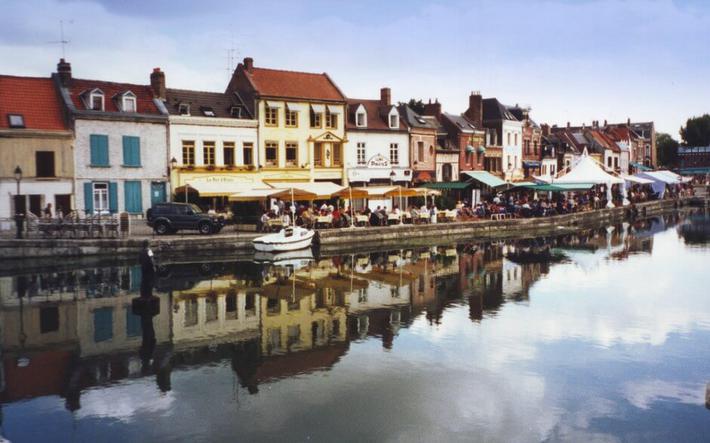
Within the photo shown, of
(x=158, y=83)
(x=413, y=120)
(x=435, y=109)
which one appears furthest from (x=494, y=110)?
(x=158, y=83)

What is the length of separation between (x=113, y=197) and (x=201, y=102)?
27.9 feet

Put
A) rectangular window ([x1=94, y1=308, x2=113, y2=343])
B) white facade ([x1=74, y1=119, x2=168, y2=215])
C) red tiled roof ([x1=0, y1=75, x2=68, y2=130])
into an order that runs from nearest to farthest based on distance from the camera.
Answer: rectangular window ([x1=94, y1=308, x2=113, y2=343]) → red tiled roof ([x1=0, y1=75, x2=68, y2=130]) → white facade ([x1=74, y1=119, x2=168, y2=215])

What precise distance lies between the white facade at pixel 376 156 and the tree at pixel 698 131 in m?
86.0

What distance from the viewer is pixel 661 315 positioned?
20344 millimetres

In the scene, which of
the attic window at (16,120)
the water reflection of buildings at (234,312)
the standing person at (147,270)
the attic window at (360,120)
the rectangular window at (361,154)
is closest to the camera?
the water reflection of buildings at (234,312)

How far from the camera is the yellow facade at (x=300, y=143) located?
43.3 meters

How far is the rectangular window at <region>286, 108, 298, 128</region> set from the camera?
44281 millimetres

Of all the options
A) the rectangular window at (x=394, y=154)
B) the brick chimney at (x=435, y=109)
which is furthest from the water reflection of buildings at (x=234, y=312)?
the brick chimney at (x=435, y=109)

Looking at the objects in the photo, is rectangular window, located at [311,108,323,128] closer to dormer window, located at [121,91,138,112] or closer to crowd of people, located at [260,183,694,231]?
crowd of people, located at [260,183,694,231]

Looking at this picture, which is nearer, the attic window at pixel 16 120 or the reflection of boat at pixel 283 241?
the reflection of boat at pixel 283 241

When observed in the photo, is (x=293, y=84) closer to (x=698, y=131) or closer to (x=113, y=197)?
(x=113, y=197)

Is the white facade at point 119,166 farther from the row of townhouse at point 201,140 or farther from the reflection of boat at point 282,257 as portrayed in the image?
the reflection of boat at point 282,257

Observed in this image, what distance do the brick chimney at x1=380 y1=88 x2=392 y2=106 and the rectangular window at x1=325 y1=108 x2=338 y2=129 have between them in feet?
21.0

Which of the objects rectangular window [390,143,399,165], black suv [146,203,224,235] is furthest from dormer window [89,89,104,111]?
rectangular window [390,143,399,165]
